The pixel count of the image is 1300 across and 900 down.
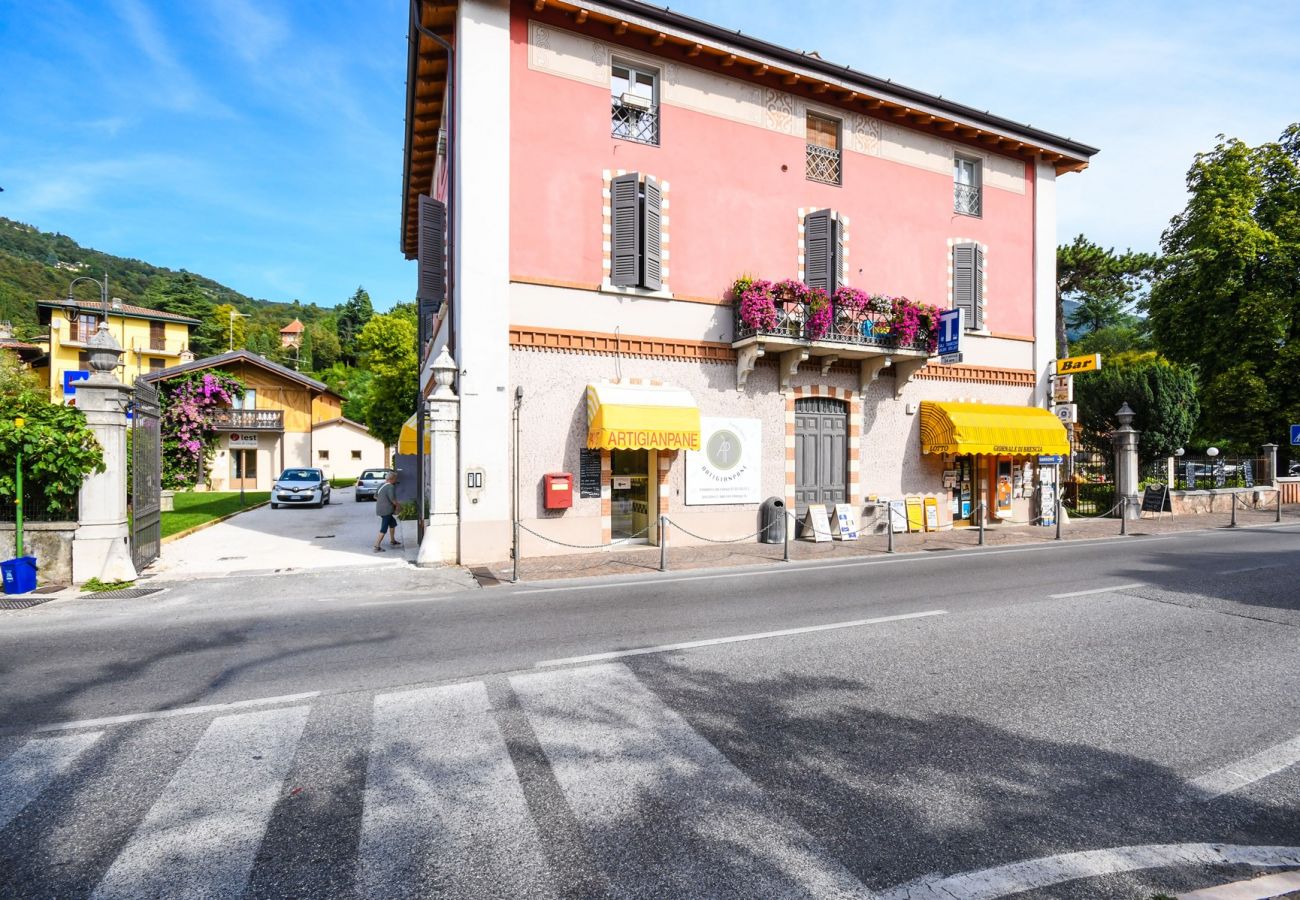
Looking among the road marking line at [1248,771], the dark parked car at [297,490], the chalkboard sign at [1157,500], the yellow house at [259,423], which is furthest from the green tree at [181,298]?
the road marking line at [1248,771]

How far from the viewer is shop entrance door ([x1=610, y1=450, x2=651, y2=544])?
571 inches

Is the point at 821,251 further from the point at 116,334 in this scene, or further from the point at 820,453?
the point at 116,334

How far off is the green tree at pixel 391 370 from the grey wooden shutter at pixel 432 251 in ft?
114

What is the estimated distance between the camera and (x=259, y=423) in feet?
120

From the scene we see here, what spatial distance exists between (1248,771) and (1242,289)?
31.9 m

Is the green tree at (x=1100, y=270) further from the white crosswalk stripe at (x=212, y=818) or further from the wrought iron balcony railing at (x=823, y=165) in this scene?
the white crosswalk stripe at (x=212, y=818)

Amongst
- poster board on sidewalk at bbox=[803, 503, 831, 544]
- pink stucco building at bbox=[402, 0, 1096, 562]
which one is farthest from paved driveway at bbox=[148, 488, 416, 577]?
poster board on sidewalk at bbox=[803, 503, 831, 544]

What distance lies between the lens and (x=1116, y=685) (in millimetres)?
5633

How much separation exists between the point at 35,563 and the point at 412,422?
1180cm

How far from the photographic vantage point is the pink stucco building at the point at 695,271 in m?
12.9

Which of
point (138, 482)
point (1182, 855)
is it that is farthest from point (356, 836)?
point (138, 482)

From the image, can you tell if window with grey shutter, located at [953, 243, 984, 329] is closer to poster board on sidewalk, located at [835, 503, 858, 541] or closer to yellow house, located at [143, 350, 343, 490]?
poster board on sidewalk, located at [835, 503, 858, 541]

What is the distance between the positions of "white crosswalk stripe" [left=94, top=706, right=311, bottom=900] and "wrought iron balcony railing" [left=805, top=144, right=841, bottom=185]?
15.8 m

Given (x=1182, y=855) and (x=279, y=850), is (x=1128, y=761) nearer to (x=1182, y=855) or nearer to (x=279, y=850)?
(x=1182, y=855)
